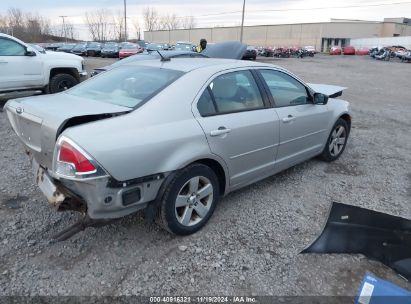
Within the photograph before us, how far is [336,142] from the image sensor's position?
541cm

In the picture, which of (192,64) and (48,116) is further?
(192,64)

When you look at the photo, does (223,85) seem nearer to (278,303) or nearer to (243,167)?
(243,167)

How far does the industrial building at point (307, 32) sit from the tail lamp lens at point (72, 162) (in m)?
77.6

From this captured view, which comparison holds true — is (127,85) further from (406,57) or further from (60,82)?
(406,57)

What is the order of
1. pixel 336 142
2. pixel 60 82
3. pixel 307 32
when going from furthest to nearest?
pixel 307 32
pixel 60 82
pixel 336 142

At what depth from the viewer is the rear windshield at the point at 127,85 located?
3.24 m

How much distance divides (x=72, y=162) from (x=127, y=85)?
119 centimetres

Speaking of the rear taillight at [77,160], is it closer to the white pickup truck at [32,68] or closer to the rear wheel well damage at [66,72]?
the white pickup truck at [32,68]

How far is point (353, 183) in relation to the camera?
4.71m

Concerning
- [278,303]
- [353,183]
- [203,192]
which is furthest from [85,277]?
[353,183]

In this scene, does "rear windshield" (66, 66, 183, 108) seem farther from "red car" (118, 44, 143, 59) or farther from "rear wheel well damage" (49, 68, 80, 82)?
"red car" (118, 44, 143, 59)

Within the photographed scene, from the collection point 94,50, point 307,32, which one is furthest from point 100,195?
point 307,32

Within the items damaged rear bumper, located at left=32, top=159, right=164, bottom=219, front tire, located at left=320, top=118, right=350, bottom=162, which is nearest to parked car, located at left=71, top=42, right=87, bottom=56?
front tire, located at left=320, top=118, right=350, bottom=162

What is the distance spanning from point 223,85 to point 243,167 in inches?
33.6
